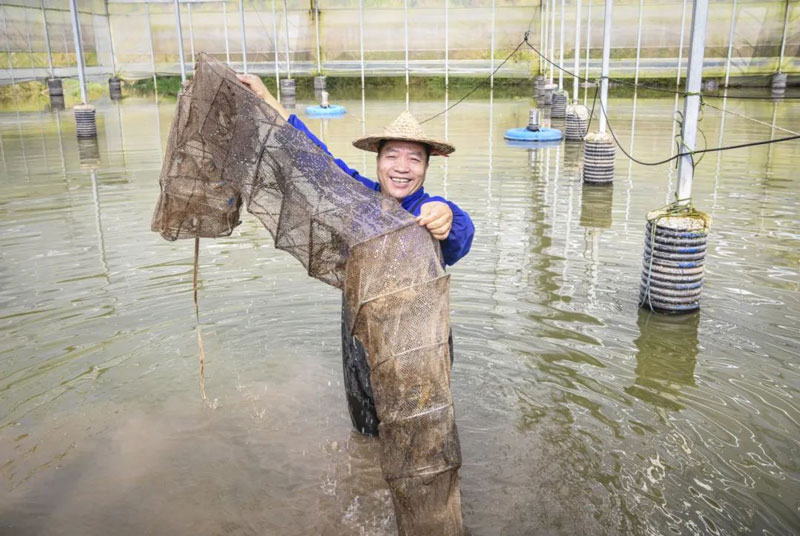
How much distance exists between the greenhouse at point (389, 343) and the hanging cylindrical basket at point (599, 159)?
56 millimetres

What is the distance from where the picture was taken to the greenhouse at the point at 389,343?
2854 mm

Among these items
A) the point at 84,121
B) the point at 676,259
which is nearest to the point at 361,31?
the point at 84,121

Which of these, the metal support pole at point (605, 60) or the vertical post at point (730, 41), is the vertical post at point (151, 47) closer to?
the vertical post at point (730, 41)

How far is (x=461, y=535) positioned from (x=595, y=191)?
25.9 ft

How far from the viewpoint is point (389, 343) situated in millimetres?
2523

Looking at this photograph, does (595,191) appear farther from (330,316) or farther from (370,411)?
(370,411)

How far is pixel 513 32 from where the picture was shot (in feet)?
88.2

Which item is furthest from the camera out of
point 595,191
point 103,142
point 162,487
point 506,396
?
point 103,142

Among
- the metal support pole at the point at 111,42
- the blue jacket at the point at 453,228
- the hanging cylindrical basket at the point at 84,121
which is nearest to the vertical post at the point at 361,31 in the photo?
the metal support pole at the point at 111,42

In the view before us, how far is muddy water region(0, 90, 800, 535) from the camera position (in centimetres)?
326

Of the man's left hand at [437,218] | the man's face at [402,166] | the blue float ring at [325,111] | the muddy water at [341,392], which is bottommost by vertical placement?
the muddy water at [341,392]

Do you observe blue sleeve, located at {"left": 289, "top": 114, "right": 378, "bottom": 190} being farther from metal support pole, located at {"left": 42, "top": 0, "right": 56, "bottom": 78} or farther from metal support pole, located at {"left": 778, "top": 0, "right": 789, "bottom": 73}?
metal support pole, located at {"left": 42, "top": 0, "right": 56, "bottom": 78}

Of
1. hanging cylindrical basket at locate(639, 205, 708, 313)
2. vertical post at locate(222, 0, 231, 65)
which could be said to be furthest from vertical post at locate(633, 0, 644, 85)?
hanging cylindrical basket at locate(639, 205, 708, 313)

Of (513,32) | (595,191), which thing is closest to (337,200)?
(595,191)
